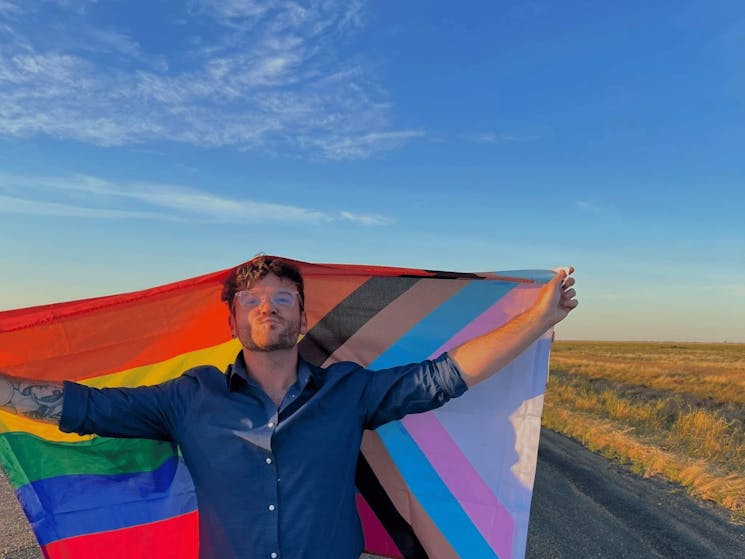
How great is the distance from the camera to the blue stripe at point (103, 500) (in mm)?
3883

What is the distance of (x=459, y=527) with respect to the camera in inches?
162

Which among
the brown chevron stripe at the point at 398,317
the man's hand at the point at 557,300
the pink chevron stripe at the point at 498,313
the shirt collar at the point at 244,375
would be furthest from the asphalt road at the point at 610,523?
the shirt collar at the point at 244,375

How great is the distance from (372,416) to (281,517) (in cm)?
72

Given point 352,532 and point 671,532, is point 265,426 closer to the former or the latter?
point 352,532

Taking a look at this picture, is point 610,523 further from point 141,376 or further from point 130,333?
point 130,333

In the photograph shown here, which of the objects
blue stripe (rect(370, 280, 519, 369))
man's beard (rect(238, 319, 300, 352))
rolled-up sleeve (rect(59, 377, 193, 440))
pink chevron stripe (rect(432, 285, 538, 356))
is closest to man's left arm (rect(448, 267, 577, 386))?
pink chevron stripe (rect(432, 285, 538, 356))

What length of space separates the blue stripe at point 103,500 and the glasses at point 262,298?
117 cm

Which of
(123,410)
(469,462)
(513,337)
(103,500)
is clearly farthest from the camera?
(469,462)

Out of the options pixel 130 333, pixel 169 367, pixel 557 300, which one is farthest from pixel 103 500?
pixel 557 300

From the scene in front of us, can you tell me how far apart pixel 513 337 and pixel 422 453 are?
46.5 inches

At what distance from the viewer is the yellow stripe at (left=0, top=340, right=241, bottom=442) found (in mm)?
3855

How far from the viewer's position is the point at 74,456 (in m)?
3.95

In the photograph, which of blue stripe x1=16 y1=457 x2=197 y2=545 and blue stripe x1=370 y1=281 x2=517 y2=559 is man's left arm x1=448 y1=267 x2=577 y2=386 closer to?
blue stripe x1=370 y1=281 x2=517 y2=559

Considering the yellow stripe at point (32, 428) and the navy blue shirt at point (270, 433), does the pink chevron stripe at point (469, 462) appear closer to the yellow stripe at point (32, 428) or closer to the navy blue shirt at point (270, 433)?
the navy blue shirt at point (270, 433)
